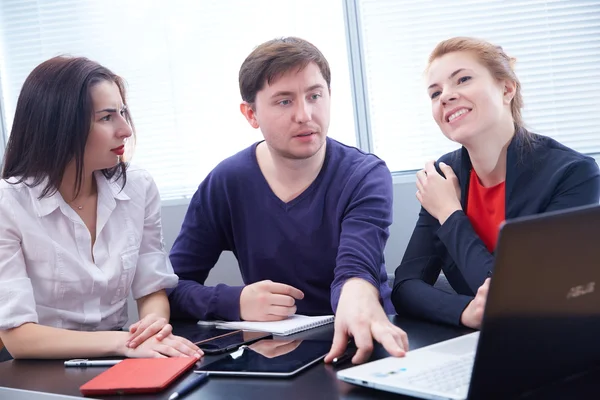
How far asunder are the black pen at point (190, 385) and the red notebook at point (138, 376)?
0.05 meters

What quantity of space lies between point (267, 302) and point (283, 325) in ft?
0.34

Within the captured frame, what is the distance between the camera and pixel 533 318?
0.87 meters

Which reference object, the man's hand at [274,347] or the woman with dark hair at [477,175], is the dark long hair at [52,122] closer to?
the man's hand at [274,347]

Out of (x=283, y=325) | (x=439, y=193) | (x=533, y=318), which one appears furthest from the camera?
(x=439, y=193)

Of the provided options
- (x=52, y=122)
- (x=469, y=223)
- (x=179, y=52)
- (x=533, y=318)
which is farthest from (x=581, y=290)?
(x=179, y=52)

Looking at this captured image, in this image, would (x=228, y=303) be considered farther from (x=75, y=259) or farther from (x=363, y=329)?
(x=363, y=329)

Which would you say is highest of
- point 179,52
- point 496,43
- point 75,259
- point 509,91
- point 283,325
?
point 179,52

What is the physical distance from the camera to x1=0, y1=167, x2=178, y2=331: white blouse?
1626mm

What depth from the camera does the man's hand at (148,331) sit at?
1429 millimetres

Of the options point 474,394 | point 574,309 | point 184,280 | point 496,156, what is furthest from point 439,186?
point 474,394

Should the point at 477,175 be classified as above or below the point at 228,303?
above

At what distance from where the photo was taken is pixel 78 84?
5.73 feet

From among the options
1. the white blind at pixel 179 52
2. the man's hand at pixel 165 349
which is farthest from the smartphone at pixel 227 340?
the white blind at pixel 179 52

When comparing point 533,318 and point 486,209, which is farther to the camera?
point 486,209
